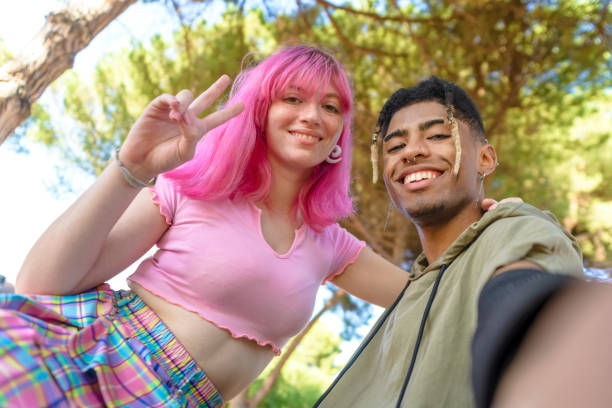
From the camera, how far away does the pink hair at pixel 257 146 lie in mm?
1829

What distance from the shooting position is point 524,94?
565cm

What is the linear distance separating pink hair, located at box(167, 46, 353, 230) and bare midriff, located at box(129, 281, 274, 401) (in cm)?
40

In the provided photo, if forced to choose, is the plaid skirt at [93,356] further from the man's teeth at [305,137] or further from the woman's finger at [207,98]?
the man's teeth at [305,137]

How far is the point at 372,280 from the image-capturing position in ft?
7.06

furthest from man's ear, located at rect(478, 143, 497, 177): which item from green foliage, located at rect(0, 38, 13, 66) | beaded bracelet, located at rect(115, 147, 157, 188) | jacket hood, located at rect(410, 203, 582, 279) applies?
green foliage, located at rect(0, 38, 13, 66)

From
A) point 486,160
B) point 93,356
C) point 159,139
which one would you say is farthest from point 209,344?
point 486,160

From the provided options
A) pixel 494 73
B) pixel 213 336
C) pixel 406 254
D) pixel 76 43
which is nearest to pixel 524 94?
pixel 494 73

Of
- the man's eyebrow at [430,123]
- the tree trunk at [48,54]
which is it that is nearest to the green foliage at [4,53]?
the tree trunk at [48,54]

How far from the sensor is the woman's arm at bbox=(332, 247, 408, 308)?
7.01ft

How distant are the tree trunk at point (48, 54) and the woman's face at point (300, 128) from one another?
1.85 m

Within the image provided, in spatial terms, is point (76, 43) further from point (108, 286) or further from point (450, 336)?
point (450, 336)

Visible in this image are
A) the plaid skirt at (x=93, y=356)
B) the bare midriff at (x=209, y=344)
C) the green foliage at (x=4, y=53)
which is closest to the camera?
the plaid skirt at (x=93, y=356)

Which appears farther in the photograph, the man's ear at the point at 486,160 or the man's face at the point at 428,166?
the man's ear at the point at 486,160

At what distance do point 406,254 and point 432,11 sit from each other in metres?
2.75
